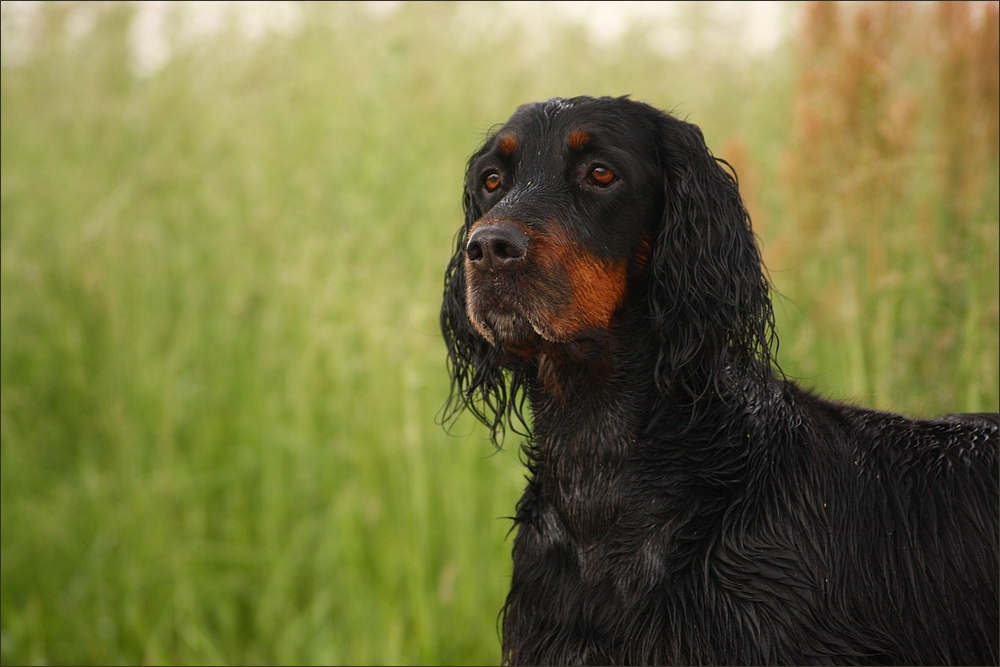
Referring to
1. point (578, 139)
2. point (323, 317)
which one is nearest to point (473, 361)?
point (578, 139)

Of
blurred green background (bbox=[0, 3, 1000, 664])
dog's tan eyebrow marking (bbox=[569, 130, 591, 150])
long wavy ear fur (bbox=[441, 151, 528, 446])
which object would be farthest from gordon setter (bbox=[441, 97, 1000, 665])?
blurred green background (bbox=[0, 3, 1000, 664])

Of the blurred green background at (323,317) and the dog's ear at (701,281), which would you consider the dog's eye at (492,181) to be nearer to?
the dog's ear at (701,281)

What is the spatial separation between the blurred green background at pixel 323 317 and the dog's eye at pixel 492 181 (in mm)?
932

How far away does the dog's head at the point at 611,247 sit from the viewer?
207 centimetres

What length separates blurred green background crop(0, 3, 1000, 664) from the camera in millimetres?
3418

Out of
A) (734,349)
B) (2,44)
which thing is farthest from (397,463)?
(2,44)

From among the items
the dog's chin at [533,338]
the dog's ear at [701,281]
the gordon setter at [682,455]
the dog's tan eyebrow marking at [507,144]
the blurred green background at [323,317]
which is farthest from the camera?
the blurred green background at [323,317]

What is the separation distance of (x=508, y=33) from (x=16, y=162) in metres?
2.86

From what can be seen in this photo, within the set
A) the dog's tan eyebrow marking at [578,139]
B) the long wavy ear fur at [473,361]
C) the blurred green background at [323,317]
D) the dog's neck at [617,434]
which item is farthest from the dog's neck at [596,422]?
the blurred green background at [323,317]

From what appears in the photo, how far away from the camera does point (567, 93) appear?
5035mm

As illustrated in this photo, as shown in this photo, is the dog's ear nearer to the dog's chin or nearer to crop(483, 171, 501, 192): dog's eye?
the dog's chin

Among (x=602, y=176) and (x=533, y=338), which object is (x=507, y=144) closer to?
(x=602, y=176)

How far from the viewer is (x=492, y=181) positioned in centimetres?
247

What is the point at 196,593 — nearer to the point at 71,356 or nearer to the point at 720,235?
the point at 71,356
